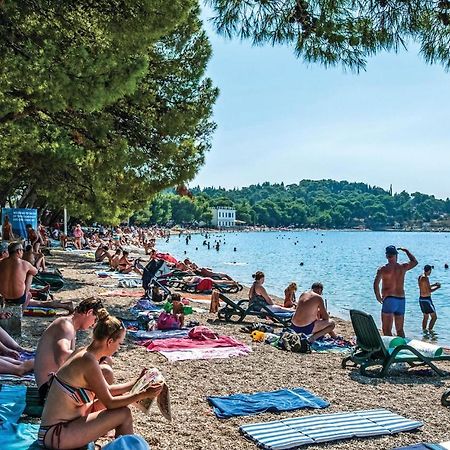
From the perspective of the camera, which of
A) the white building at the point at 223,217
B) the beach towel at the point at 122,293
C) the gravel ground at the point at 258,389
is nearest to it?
the gravel ground at the point at 258,389

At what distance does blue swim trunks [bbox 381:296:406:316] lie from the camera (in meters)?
9.07

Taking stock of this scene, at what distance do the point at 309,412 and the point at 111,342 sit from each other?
7.53ft

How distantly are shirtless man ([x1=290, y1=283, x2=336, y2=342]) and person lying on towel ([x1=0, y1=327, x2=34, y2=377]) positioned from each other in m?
4.27

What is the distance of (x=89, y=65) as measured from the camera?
24.6 feet

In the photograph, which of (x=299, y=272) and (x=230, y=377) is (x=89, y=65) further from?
(x=299, y=272)

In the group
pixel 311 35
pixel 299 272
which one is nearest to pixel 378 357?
pixel 311 35

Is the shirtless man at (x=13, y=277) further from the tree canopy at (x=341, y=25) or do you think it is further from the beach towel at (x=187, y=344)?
the tree canopy at (x=341, y=25)

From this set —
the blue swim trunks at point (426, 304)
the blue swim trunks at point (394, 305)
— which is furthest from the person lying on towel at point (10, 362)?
the blue swim trunks at point (426, 304)

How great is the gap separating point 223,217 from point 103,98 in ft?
491

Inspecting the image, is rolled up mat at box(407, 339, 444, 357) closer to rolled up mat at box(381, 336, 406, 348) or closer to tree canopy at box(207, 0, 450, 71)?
rolled up mat at box(381, 336, 406, 348)

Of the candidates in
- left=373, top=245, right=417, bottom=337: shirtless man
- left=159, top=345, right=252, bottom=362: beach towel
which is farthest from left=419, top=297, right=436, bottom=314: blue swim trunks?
left=159, top=345, right=252, bottom=362: beach towel

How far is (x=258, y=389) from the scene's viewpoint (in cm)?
593

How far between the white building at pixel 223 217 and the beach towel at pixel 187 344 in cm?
14282

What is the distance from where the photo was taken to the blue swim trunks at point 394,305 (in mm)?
9070
